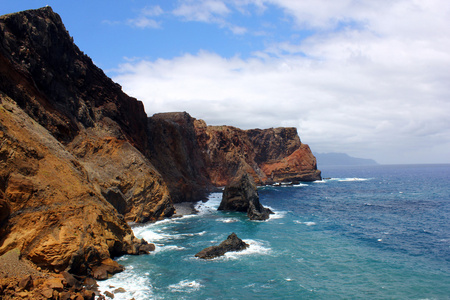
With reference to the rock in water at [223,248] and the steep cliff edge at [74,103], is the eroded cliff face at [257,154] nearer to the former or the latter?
the steep cliff edge at [74,103]

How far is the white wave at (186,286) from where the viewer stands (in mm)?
23906

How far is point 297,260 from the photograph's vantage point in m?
31.0

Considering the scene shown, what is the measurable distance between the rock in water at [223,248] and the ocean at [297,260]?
2.54 ft

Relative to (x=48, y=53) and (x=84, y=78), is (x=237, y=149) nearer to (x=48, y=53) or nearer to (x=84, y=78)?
(x=84, y=78)

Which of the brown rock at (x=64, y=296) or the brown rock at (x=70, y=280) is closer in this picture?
the brown rock at (x=64, y=296)

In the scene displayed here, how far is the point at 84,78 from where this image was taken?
5097 centimetres

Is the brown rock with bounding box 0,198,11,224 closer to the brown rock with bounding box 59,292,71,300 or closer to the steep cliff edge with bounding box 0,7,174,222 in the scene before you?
the brown rock with bounding box 59,292,71,300

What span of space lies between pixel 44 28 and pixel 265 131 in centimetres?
11651

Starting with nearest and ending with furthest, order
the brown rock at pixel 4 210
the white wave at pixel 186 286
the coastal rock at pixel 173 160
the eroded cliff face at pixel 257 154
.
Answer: the brown rock at pixel 4 210, the white wave at pixel 186 286, the coastal rock at pixel 173 160, the eroded cliff face at pixel 257 154

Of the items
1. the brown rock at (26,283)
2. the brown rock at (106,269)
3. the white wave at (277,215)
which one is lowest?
the white wave at (277,215)

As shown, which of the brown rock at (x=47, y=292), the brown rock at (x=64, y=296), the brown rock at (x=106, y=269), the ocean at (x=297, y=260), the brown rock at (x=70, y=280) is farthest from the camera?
the brown rock at (x=106, y=269)

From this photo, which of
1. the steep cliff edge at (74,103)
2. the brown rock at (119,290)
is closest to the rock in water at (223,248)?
the brown rock at (119,290)

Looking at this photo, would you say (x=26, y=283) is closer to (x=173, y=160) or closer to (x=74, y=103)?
(x=74, y=103)

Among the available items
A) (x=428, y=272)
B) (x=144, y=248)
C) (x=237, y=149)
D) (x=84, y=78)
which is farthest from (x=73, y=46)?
(x=237, y=149)
